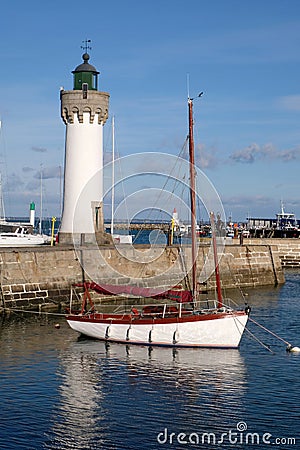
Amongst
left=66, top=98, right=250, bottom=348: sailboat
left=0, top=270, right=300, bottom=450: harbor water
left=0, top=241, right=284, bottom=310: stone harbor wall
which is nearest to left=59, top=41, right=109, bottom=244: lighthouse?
left=0, top=241, right=284, bottom=310: stone harbor wall

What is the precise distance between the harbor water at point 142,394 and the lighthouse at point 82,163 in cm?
1072

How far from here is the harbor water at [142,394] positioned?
51.1 ft

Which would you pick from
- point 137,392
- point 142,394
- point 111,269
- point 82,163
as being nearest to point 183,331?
point 137,392

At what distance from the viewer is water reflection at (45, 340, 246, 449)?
52.1 feet

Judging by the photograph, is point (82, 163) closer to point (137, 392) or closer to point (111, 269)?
point (111, 269)

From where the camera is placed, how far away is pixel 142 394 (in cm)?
1878

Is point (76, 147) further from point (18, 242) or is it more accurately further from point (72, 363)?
point (72, 363)

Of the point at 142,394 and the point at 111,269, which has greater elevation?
the point at 111,269

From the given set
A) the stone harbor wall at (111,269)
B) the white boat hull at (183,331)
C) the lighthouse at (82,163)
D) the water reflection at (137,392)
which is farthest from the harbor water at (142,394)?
the lighthouse at (82,163)

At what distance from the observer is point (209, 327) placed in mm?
24375

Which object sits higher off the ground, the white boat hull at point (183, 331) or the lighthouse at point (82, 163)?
the lighthouse at point (82, 163)

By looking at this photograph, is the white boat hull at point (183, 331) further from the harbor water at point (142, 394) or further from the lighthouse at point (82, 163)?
the lighthouse at point (82, 163)

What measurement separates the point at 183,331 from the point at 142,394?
6.07m

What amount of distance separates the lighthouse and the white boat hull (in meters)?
12.5
